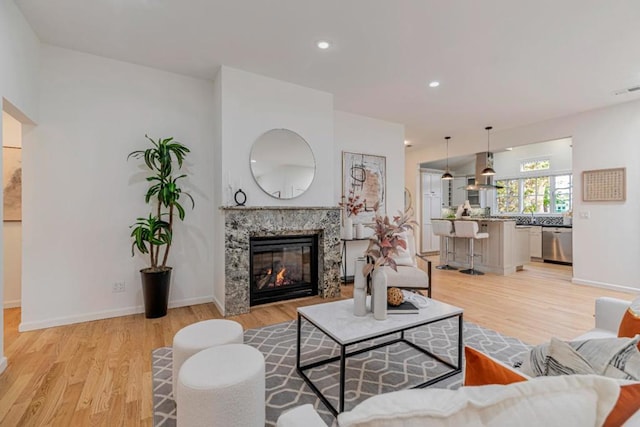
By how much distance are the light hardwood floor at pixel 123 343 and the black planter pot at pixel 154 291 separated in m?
0.11

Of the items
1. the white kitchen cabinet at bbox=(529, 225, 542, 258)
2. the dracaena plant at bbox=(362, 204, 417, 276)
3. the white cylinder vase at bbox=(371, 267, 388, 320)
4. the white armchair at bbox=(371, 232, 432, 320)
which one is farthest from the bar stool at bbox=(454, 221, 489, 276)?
the white cylinder vase at bbox=(371, 267, 388, 320)

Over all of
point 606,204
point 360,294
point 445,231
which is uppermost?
point 606,204

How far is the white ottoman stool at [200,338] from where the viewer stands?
5.49 ft

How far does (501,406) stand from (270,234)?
314 cm

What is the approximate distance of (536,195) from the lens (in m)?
7.64

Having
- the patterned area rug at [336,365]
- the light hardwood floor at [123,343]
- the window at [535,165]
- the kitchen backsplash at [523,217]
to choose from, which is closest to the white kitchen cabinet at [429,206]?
the kitchen backsplash at [523,217]

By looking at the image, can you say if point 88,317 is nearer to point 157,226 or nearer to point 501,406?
point 157,226

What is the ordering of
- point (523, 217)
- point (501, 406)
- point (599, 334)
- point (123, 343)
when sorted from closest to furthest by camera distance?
point (501, 406)
point (599, 334)
point (123, 343)
point (523, 217)

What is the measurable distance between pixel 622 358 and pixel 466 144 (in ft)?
20.4

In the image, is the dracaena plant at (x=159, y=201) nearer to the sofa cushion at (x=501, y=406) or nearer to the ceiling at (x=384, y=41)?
the ceiling at (x=384, y=41)

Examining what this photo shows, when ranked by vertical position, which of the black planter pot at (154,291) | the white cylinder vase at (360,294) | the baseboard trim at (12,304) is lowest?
the baseboard trim at (12,304)

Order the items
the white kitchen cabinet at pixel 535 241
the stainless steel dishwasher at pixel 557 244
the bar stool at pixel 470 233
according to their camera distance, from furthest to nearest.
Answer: the white kitchen cabinet at pixel 535 241 < the stainless steel dishwasher at pixel 557 244 < the bar stool at pixel 470 233

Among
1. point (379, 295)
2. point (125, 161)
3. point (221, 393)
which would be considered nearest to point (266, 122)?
point (125, 161)

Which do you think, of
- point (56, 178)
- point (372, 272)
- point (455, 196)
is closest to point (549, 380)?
point (372, 272)
